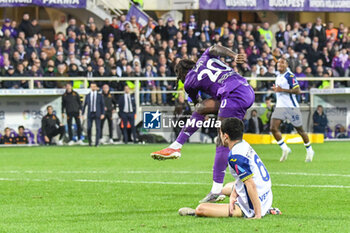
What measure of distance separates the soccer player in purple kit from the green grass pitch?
0.66 meters

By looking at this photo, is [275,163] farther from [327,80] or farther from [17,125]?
[327,80]

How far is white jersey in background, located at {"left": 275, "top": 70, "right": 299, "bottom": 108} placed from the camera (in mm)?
21203

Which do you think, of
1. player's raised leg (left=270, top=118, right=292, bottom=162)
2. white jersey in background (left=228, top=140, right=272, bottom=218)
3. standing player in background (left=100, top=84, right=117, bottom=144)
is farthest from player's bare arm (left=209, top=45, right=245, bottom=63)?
standing player in background (left=100, top=84, right=117, bottom=144)

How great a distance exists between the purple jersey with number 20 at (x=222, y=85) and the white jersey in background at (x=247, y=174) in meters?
2.15

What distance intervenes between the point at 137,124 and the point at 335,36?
38.6ft

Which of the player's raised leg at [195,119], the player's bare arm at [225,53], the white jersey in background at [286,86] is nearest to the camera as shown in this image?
the player's bare arm at [225,53]

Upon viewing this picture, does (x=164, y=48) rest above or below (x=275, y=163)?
above

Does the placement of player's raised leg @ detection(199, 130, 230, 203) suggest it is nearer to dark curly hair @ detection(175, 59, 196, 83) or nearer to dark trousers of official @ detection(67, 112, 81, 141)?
dark curly hair @ detection(175, 59, 196, 83)

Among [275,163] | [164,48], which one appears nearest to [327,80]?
[164,48]

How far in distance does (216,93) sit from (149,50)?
69.3 ft

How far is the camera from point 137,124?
1218 inches

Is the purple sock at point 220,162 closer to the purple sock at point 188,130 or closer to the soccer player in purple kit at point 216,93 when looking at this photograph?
the soccer player in purple kit at point 216,93

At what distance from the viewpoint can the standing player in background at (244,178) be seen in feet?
→ 30.3

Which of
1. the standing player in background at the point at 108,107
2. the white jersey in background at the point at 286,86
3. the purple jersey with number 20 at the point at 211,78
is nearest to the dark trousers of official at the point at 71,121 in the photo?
the standing player in background at the point at 108,107
